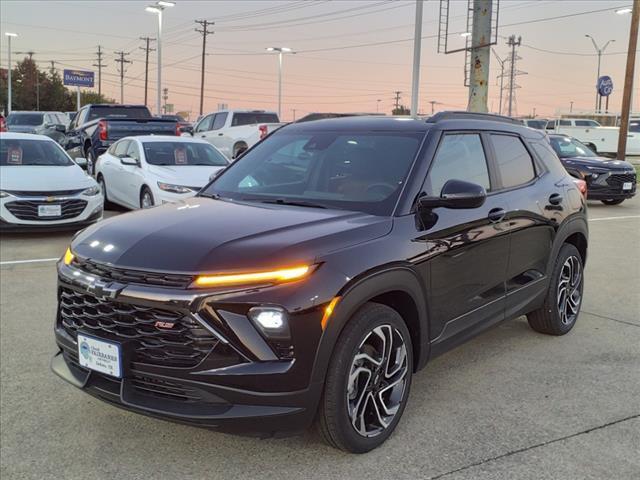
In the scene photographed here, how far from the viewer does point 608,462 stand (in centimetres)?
316

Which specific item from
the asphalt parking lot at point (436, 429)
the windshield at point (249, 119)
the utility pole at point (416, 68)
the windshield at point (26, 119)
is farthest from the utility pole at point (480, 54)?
the windshield at point (26, 119)

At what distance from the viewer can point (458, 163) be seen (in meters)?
4.04

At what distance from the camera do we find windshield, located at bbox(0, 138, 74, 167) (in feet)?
32.1

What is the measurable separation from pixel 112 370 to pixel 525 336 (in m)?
3.48

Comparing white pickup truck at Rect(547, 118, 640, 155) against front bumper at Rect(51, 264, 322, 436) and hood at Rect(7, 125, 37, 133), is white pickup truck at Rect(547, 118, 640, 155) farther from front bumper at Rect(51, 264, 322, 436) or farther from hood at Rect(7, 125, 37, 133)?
front bumper at Rect(51, 264, 322, 436)

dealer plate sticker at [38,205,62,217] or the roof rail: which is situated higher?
the roof rail

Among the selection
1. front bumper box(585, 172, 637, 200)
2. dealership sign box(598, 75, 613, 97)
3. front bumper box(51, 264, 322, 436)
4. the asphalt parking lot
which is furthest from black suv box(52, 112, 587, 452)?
dealership sign box(598, 75, 613, 97)

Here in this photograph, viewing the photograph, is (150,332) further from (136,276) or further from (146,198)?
(146,198)

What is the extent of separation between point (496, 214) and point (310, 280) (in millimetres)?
1799

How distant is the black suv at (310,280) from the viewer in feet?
9.04

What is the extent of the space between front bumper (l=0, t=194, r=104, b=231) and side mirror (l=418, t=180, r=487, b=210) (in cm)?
689

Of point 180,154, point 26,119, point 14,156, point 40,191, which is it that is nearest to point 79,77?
point 26,119

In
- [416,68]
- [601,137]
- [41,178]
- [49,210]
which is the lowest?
[49,210]

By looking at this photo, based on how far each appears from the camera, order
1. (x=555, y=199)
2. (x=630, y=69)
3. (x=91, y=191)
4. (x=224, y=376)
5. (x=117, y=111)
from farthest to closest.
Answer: (x=630, y=69), (x=117, y=111), (x=91, y=191), (x=555, y=199), (x=224, y=376)
